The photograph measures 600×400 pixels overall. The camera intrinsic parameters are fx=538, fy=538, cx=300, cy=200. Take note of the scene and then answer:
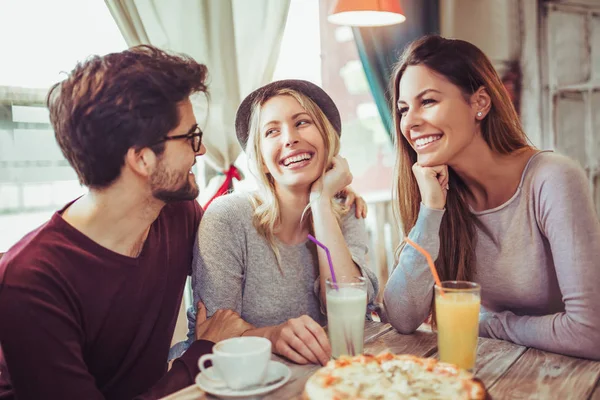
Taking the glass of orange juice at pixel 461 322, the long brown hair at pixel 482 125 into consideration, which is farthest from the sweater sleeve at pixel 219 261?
the glass of orange juice at pixel 461 322

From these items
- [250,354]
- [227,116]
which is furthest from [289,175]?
[227,116]

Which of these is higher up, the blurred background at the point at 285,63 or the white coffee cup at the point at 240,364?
the blurred background at the point at 285,63

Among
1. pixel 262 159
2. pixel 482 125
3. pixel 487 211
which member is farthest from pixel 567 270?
pixel 262 159

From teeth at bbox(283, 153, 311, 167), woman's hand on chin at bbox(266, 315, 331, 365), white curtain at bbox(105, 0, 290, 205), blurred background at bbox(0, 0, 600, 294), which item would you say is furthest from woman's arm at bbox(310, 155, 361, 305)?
blurred background at bbox(0, 0, 600, 294)

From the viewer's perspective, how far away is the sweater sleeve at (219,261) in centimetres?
154

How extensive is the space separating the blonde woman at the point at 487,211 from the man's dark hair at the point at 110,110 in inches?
29.2

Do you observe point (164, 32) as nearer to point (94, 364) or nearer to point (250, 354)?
point (94, 364)

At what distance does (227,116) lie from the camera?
2.57 metres

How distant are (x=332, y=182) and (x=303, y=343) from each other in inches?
26.4

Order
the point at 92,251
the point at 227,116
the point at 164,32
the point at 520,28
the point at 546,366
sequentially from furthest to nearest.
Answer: the point at 520,28
the point at 227,116
the point at 164,32
the point at 92,251
the point at 546,366

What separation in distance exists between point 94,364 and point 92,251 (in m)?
0.32

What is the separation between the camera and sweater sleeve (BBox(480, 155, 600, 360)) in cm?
123

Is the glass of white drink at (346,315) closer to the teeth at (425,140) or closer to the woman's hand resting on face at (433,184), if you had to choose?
the woman's hand resting on face at (433,184)

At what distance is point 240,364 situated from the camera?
3.23 ft
